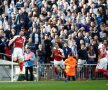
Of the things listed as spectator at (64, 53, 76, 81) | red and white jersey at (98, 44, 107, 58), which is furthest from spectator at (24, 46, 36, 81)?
red and white jersey at (98, 44, 107, 58)

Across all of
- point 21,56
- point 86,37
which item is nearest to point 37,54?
point 21,56

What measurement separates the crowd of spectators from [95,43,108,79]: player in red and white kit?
1.22 feet

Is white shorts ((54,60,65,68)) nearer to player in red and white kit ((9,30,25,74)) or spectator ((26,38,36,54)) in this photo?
spectator ((26,38,36,54))

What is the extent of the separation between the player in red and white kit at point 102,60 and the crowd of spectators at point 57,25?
37cm

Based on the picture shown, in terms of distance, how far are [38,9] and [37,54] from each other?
459 centimetres

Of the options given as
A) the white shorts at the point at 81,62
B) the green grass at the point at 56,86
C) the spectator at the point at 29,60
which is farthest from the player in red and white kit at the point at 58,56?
the green grass at the point at 56,86

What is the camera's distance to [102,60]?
3200cm

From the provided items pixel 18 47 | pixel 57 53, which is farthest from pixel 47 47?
pixel 18 47

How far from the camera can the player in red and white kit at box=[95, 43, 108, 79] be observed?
31391 mm

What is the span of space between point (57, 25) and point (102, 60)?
11.9ft

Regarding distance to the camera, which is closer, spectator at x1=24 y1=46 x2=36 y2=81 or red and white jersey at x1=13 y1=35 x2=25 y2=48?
spectator at x1=24 y1=46 x2=36 y2=81

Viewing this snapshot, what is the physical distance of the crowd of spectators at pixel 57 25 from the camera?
32.1 m

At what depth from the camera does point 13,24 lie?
33906 millimetres

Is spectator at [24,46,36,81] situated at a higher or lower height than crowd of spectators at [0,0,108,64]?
lower
